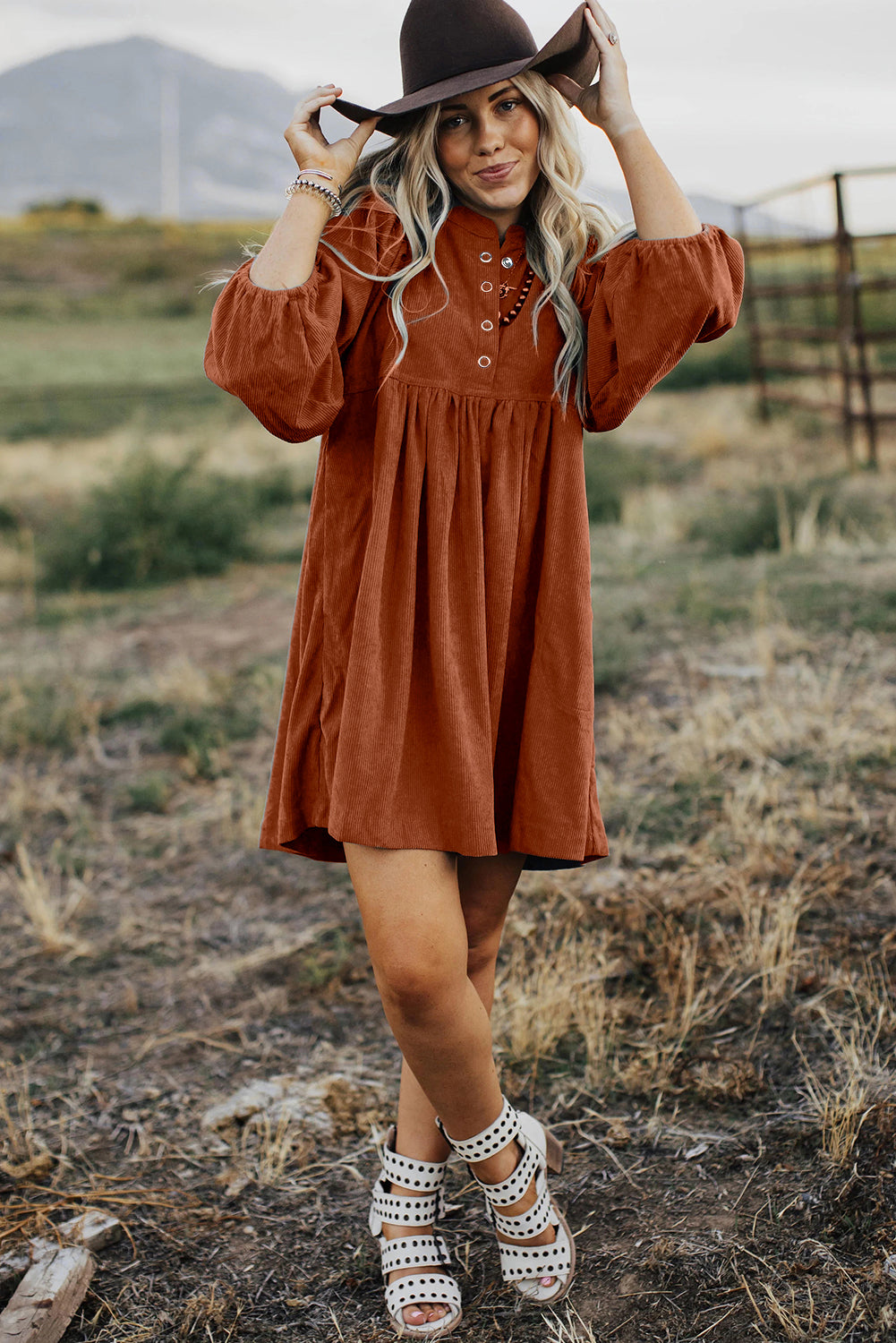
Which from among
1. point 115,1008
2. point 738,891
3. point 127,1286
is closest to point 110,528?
point 115,1008

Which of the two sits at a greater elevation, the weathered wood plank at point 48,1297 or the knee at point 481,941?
the knee at point 481,941

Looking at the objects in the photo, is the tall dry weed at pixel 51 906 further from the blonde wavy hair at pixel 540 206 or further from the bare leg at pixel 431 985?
the blonde wavy hair at pixel 540 206

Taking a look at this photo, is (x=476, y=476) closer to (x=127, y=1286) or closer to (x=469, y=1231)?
(x=469, y=1231)

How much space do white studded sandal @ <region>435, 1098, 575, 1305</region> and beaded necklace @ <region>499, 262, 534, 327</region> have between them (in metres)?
1.34

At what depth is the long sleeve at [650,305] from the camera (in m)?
1.82

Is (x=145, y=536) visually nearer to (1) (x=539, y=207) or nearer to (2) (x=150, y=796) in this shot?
(2) (x=150, y=796)

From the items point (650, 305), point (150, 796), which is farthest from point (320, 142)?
point (150, 796)

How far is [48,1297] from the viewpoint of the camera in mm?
2033

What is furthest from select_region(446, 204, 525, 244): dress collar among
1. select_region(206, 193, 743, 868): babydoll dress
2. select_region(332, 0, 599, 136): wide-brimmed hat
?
select_region(332, 0, 599, 136): wide-brimmed hat

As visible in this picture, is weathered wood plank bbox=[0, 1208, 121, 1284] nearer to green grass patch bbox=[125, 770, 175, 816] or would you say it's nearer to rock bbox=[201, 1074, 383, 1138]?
rock bbox=[201, 1074, 383, 1138]

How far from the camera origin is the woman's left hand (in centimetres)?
188

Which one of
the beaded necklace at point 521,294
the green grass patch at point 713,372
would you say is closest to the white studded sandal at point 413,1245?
the beaded necklace at point 521,294

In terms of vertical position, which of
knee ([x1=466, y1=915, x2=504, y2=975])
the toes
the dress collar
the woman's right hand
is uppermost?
the woman's right hand

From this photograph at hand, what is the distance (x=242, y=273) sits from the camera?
181 cm
